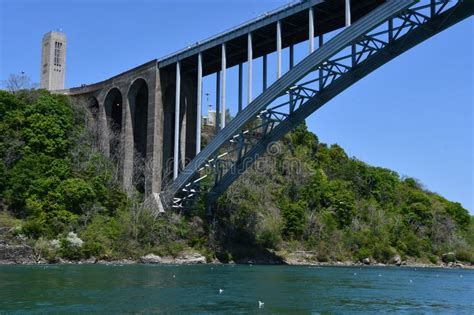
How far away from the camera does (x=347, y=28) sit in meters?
30.0

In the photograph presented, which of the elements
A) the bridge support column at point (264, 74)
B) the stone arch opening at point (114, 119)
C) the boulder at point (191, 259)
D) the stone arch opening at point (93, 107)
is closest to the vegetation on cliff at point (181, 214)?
the boulder at point (191, 259)

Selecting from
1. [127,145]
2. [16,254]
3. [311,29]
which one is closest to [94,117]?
[127,145]

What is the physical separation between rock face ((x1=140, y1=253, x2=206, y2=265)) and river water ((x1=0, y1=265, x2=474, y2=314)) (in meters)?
10.8

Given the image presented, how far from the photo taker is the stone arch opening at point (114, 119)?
50.8m

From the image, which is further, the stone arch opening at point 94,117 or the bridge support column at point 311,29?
the stone arch opening at point 94,117

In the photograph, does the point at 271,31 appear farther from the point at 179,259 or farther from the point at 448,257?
the point at 448,257

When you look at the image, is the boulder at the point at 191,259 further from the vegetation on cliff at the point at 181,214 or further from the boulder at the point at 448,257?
the boulder at the point at 448,257

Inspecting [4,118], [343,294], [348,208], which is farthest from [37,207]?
[348,208]

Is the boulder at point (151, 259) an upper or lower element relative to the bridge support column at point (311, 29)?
lower

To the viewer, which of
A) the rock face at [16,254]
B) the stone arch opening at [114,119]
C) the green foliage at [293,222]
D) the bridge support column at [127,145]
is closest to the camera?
the rock face at [16,254]

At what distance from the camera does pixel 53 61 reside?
263 feet

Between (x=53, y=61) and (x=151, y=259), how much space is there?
47.8 meters

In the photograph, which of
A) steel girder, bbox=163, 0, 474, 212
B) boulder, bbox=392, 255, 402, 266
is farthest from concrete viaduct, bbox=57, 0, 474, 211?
boulder, bbox=392, 255, 402, 266

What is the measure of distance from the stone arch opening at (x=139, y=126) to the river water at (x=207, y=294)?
19151 millimetres
